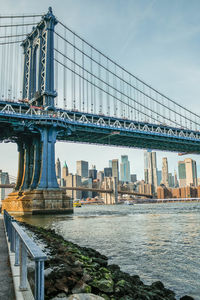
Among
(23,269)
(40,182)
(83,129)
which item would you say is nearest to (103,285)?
(23,269)

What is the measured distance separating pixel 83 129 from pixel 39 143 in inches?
456

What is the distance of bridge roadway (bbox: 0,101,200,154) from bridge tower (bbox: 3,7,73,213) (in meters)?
1.03

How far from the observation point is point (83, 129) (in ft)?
205

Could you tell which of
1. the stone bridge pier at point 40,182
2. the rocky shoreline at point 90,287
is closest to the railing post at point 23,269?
the rocky shoreline at point 90,287

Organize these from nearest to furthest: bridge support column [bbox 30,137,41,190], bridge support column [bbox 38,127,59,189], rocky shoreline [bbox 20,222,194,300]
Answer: rocky shoreline [bbox 20,222,194,300] → bridge support column [bbox 38,127,59,189] → bridge support column [bbox 30,137,41,190]

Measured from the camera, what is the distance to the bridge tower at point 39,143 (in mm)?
47659

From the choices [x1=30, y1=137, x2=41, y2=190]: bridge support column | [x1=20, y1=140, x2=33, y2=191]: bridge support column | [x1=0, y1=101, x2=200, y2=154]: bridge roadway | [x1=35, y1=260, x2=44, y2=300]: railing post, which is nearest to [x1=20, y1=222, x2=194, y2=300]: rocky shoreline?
[x1=35, y1=260, x2=44, y2=300]: railing post

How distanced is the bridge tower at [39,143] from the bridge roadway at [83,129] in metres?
1.03

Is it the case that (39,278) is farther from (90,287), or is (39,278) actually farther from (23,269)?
(90,287)

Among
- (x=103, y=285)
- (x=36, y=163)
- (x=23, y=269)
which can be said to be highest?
(x=36, y=163)

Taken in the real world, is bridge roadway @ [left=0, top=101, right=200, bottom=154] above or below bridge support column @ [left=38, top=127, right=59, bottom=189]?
above

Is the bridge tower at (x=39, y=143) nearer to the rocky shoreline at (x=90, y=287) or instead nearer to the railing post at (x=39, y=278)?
the rocky shoreline at (x=90, y=287)

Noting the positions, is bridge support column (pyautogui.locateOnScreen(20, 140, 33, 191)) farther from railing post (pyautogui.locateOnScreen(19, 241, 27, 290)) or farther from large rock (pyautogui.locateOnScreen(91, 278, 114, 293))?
railing post (pyautogui.locateOnScreen(19, 241, 27, 290))

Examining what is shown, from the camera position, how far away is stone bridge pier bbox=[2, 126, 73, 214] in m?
46.7
